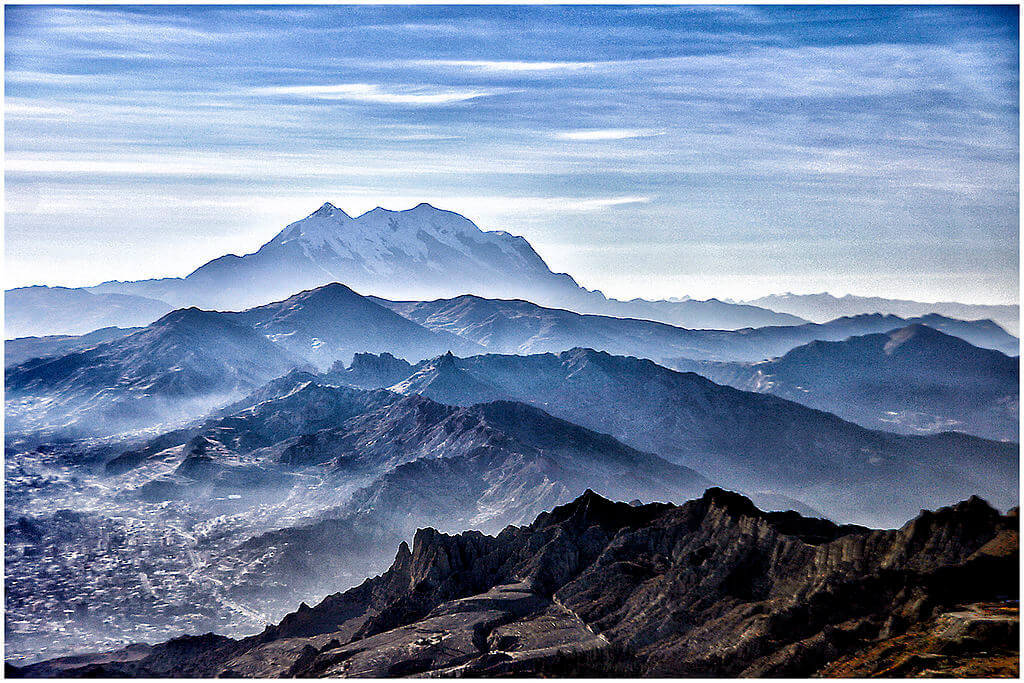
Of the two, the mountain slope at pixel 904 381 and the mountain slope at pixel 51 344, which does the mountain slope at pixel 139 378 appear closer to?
the mountain slope at pixel 51 344

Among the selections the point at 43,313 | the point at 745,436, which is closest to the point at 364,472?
the point at 745,436

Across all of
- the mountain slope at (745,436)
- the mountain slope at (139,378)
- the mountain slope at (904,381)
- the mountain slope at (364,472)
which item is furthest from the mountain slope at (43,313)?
the mountain slope at (904,381)

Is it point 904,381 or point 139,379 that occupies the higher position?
point 139,379

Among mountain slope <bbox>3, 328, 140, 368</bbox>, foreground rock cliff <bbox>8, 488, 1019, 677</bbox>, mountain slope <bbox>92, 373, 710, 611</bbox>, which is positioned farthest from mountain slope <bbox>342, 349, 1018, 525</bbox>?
foreground rock cliff <bbox>8, 488, 1019, 677</bbox>

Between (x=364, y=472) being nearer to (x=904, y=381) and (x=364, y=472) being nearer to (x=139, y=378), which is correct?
(x=139, y=378)

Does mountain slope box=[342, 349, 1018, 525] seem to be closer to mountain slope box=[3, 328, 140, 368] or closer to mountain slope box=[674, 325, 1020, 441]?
mountain slope box=[674, 325, 1020, 441]

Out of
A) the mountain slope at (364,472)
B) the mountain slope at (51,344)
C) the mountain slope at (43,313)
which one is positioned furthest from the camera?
the mountain slope at (43,313)
